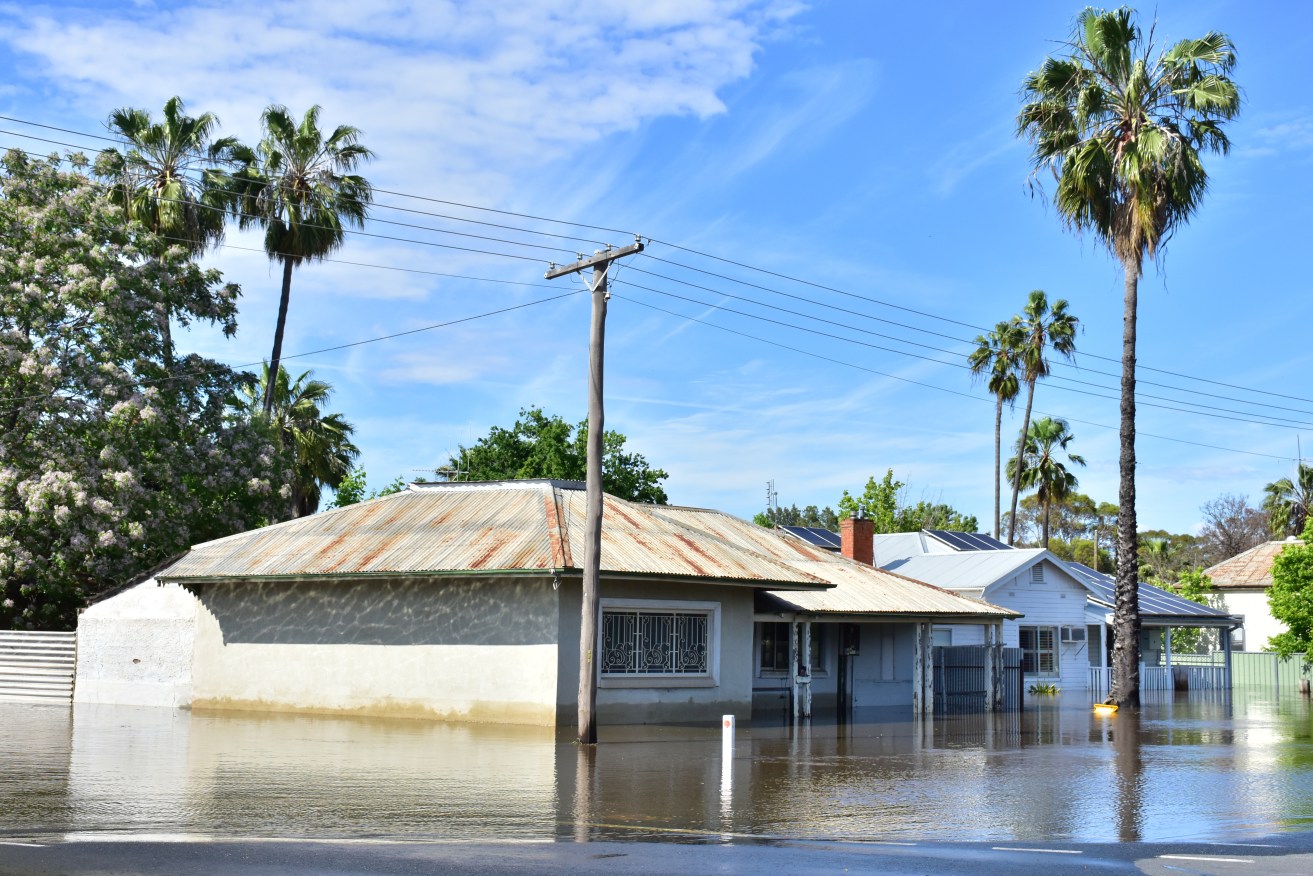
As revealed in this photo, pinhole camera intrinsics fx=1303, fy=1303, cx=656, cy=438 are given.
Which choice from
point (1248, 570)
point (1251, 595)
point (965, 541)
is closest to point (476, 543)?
point (965, 541)

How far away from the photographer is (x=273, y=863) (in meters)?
9.17

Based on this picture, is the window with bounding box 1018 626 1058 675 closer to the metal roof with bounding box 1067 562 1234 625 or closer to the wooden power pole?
the metal roof with bounding box 1067 562 1234 625

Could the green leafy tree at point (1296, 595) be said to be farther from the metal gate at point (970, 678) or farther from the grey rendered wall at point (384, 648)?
the grey rendered wall at point (384, 648)

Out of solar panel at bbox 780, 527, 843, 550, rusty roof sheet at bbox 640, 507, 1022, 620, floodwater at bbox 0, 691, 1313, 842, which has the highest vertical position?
solar panel at bbox 780, 527, 843, 550

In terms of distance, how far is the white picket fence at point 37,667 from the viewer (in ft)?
96.4

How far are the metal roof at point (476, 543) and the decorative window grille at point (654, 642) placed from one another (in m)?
1.19

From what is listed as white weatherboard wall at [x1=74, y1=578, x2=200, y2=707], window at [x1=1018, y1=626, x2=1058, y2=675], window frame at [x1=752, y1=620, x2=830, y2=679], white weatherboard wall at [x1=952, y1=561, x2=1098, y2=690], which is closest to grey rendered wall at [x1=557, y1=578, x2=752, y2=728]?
window frame at [x1=752, y1=620, x2=830, y2=679]

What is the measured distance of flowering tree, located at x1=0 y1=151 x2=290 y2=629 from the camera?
3180 cm

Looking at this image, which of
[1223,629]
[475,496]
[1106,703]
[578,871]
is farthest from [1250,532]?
[578,871]

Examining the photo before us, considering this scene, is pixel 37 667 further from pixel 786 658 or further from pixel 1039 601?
pixel 1039 601

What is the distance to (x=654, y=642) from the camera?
2455 centimetres

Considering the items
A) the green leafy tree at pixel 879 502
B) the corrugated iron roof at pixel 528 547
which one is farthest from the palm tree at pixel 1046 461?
the corrugated iron roof at pixel 528 547

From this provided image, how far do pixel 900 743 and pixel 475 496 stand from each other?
1094cm

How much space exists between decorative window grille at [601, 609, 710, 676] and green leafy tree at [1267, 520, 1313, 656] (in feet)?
77.2
